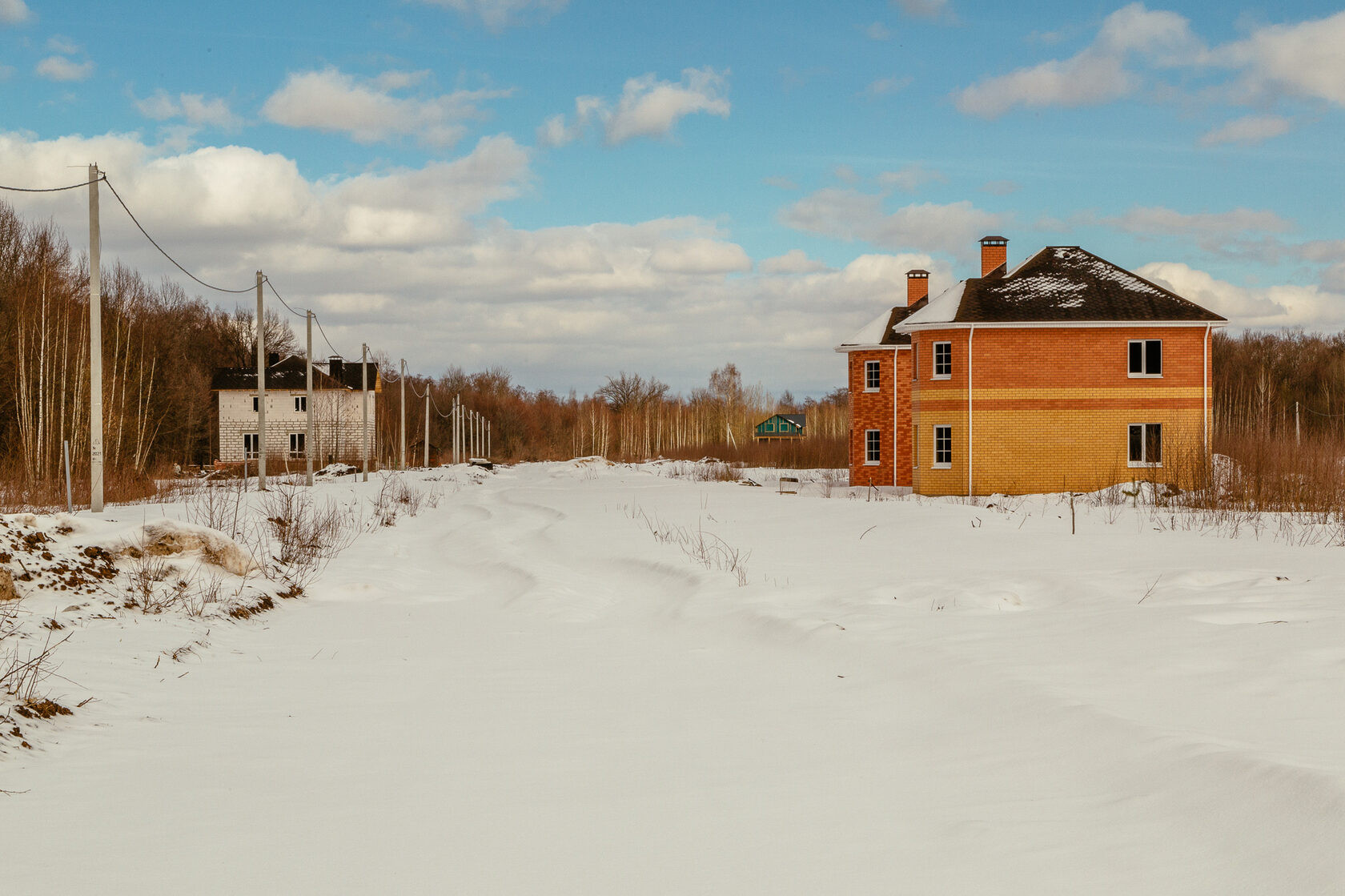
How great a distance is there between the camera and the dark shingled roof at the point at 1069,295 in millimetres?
30531

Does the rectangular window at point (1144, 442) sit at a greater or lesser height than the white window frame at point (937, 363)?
lesser

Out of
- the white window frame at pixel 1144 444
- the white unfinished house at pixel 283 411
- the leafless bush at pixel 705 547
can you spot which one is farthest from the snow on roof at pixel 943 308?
the white unfinished house at pixel 283 411

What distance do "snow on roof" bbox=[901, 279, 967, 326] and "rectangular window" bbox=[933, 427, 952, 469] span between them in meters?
3.37

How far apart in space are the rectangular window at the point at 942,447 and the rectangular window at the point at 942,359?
5.42ft

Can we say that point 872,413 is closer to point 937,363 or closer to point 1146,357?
point 937,363

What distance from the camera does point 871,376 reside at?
121 ft

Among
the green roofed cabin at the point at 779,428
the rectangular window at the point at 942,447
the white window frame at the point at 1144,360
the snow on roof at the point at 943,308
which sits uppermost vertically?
the snow on roof at the point at 943,308

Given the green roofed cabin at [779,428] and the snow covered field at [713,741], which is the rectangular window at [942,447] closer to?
the snow covered field at [713,741]

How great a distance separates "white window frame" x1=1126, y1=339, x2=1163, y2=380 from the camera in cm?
3052

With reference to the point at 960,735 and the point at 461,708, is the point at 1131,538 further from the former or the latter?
the point at 461,708

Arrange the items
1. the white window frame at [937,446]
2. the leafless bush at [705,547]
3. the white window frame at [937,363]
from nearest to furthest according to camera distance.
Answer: the leafless bush at [705,547] → the white window frame at [937,446] → the white window frame at [937,363]

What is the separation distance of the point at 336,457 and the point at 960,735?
195 feet

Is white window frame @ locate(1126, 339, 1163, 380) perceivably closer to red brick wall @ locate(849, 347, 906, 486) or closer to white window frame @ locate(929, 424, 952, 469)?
white window frame @ locate(929, 424, 952, 469)

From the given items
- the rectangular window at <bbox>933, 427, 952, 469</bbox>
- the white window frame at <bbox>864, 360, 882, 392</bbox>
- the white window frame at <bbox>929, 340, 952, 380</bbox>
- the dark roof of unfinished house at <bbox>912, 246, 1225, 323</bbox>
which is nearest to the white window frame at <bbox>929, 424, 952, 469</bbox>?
the rectangular window at <bbox>933, 427, 952, 469</bbox>
